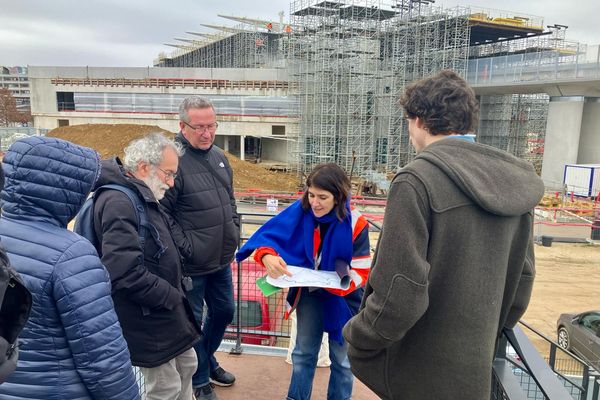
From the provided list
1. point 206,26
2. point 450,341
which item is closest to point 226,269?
point 450,341

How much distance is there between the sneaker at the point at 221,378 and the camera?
3379 millimetres

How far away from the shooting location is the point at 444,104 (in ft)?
5.40

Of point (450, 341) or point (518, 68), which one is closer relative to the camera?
point (450, 341)

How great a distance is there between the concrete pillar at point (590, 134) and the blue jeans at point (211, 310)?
30.0 meters

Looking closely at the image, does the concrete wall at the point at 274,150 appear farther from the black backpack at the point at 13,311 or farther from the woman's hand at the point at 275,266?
the black backpack at the point at 13,311

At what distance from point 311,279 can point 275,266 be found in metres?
0.22

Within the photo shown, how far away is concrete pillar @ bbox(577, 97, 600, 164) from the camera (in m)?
27.5

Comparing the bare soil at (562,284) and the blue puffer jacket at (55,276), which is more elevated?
the blue puffer jacket at (55,276)

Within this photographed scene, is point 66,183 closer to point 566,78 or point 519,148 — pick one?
point 566,78

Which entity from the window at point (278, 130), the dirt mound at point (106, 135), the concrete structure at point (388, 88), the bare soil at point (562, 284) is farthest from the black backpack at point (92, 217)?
the window at point (278, 130)

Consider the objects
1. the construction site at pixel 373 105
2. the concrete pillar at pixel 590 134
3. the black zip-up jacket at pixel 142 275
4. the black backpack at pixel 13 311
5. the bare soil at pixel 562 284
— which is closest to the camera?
the black backpack at pixel 13 311

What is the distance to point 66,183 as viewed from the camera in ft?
5.32

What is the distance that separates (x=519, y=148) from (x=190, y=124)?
3753 centimetres

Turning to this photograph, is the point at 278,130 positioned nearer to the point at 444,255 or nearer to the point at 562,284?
the point at 562,284
